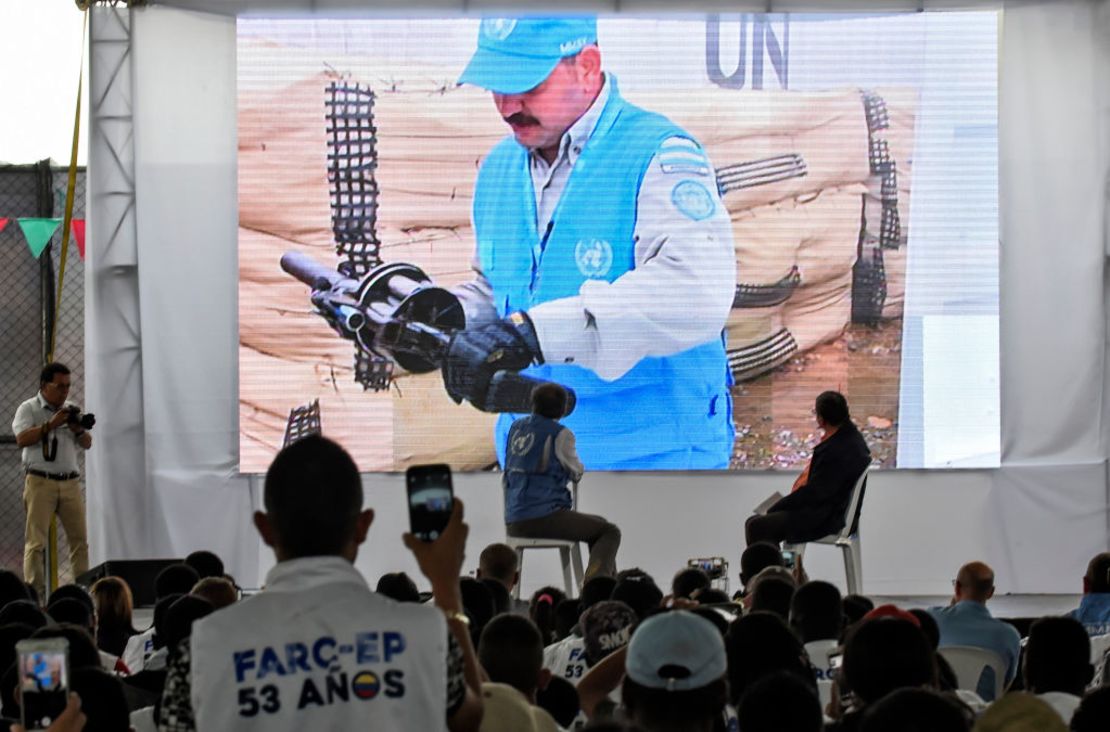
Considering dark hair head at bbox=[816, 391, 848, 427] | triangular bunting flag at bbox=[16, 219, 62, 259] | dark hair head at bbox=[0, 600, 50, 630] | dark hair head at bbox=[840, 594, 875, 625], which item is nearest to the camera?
dark hair head at bbox=[0, 600, 50, 630]

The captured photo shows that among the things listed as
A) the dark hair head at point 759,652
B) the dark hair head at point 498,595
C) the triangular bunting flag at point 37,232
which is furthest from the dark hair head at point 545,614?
the triangular bunting flag at point 37,232

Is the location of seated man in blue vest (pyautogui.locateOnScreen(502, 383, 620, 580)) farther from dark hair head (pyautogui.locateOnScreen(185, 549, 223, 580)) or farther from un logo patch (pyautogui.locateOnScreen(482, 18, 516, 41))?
un logo patch (pyautogui.locateOnScreen(482, 18, 516, 41))

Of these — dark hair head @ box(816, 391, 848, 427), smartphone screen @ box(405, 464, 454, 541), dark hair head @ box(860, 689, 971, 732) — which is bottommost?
dark hair head @ box(860, 689, 971, 732)

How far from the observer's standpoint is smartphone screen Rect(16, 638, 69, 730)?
83.5 inches

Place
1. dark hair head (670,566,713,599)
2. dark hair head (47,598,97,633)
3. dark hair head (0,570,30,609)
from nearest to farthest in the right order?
1. dark hair head (47,598,97,633)
2. dark hair head (0,570,30,609)
3. dark hair head (670,566,713,599)

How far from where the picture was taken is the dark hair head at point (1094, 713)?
8.23 feet

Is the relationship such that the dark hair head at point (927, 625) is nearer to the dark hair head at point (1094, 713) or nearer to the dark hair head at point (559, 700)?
the dark hair head at point (559, 700)

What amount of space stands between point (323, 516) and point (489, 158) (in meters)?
6.17

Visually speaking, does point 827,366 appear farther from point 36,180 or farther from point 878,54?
point 36,180

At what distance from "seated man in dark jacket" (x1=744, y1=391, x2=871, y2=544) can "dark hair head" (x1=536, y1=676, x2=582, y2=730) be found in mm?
3476

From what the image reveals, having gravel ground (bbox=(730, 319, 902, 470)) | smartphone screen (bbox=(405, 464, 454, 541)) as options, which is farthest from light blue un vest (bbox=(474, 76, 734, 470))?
smartphone screen (bbox=(405, 464, 454, 541))

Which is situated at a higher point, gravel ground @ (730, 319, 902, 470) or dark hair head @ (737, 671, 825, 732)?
gravel ground @ (730, 319, 902, 470)

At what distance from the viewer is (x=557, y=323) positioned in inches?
318

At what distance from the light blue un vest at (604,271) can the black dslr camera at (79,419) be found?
81.3 inches
